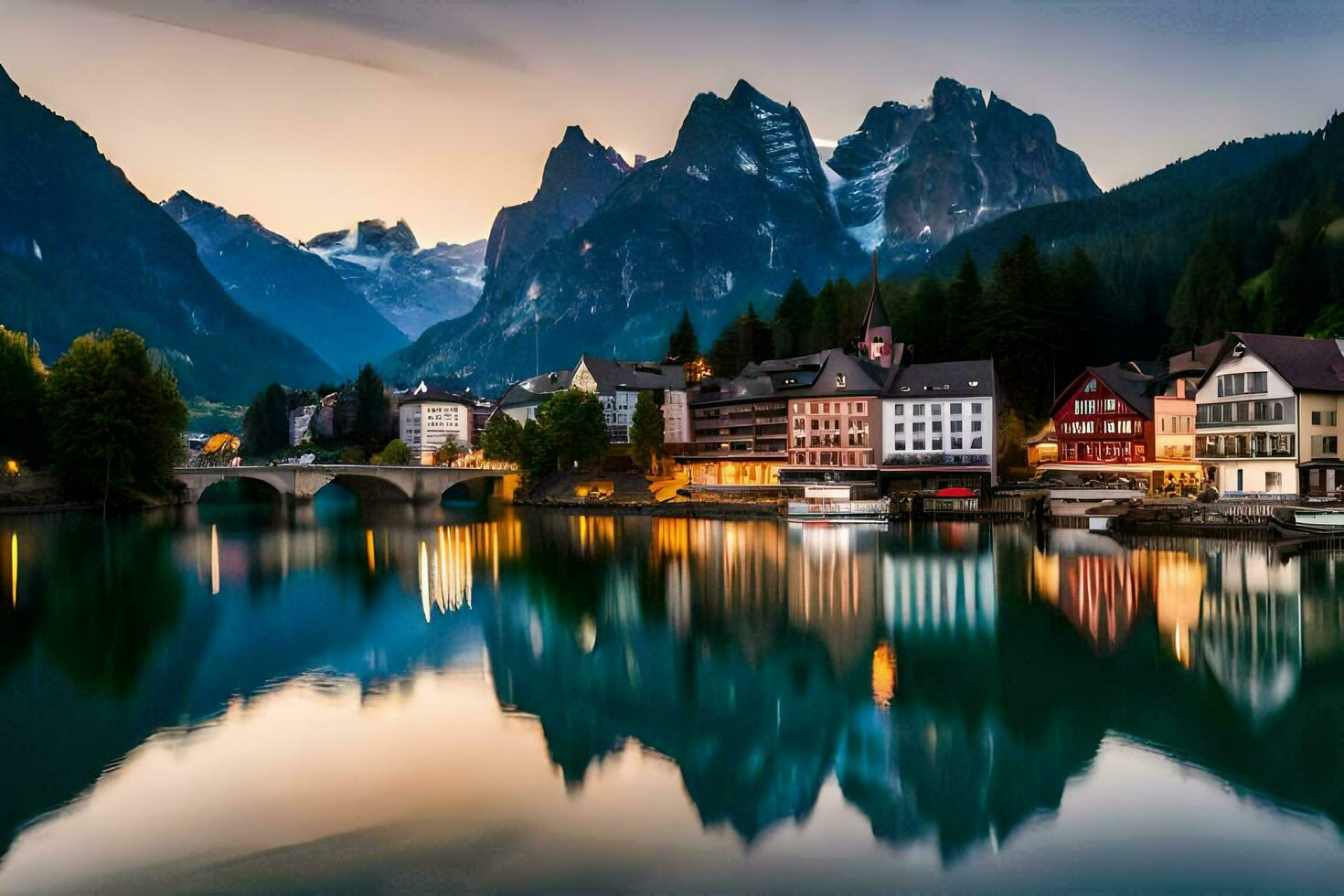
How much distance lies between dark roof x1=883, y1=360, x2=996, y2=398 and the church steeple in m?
8.31

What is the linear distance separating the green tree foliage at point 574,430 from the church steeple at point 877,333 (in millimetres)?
28702

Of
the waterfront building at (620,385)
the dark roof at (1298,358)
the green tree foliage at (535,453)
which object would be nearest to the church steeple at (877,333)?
the green tree foliage at (535,453)

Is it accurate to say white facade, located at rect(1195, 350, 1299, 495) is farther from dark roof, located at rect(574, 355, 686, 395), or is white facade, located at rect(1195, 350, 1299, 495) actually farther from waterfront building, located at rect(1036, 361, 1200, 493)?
dark roof, located at rect(574, 355, 686, 395)

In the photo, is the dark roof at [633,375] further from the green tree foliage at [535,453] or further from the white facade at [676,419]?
the green tree foliage at [535,453]

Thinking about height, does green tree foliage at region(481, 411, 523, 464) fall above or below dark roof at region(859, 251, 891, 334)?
below

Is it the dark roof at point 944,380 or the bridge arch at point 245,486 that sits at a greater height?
the dark roof at point 944,380

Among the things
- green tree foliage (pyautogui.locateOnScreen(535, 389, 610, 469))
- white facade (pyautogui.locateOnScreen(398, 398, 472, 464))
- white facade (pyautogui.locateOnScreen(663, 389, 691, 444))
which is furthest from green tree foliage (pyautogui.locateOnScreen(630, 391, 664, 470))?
white facade (pyautogui.locateOnScreen(398, 398, 472, 464))

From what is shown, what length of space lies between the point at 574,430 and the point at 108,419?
138 feet

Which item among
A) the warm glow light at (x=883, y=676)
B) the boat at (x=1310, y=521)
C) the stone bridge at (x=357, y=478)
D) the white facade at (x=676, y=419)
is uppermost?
the white facade at (x=676, y=419)

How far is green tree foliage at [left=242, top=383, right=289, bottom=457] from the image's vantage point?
181 m

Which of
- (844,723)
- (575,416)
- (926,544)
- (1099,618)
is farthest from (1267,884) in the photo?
(575,416)

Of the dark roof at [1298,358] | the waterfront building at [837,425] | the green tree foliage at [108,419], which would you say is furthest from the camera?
the waterfront building at [837,425]

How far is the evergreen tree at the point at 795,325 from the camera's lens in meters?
122

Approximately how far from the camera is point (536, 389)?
6117 inches
